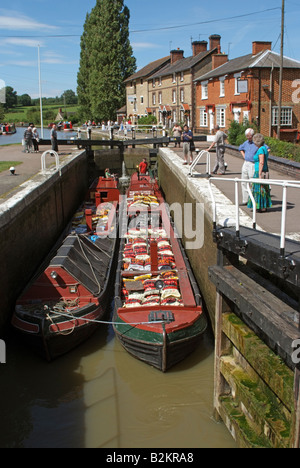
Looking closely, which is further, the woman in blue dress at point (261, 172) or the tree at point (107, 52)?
the tree at point (107, 52)

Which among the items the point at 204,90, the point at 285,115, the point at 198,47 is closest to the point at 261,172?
the point at 285,115

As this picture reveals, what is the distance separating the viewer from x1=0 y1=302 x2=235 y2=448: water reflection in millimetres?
6773

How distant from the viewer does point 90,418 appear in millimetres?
7273

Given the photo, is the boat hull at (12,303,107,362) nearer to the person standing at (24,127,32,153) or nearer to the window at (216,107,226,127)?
the person standing at (24,127,32,153)

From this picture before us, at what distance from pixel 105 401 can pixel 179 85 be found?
38892mm

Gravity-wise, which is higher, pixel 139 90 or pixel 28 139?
pixel 139 90

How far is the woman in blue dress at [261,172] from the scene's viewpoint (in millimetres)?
8148

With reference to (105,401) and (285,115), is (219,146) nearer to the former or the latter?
(105,401)

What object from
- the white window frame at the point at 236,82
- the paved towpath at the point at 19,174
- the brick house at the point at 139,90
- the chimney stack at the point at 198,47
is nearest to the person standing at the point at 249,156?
the paved towpath at the point at 19,174

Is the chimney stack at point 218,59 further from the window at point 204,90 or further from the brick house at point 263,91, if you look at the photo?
the brick house at point 263,91

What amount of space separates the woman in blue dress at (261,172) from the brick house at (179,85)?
3185 cm

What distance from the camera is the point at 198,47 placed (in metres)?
43.1

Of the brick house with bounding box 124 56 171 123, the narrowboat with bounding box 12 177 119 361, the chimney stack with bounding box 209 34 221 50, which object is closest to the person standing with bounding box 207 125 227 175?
the narrowboat with bounding box 12 177 119 361

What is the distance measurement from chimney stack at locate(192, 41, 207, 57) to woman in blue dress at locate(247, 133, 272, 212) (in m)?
38.5
